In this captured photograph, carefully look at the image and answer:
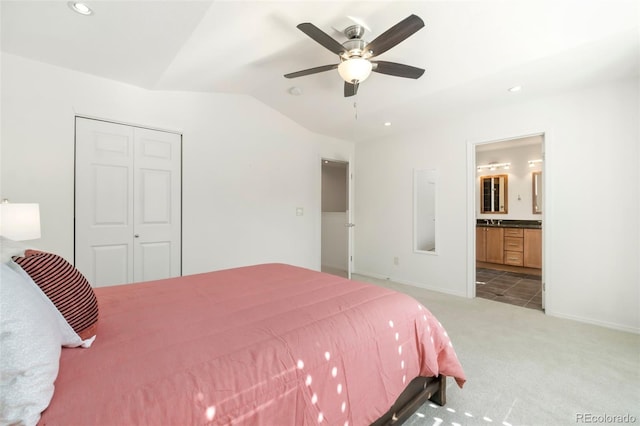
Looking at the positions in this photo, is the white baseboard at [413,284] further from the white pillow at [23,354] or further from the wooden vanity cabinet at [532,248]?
the white pillow at [23,354]

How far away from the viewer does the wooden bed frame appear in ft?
4.52

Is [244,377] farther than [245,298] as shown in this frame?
No

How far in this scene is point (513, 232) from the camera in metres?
5.08

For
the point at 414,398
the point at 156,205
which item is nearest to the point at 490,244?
the point at 414,398

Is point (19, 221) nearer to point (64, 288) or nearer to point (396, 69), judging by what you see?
point (64, 288)

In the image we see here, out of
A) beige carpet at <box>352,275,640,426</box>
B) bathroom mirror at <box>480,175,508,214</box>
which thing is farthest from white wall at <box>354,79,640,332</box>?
bathroom mirror at <box>480,175,508,214</box>

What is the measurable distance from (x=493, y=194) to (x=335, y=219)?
3.29m

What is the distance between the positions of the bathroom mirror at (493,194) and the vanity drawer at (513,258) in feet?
3.12

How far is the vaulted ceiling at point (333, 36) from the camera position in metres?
1.89

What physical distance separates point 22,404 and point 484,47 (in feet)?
10.4

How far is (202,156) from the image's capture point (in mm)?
3305

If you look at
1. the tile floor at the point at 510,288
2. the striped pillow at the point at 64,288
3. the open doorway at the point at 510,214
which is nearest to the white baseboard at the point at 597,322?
the tile floor at the point at 510,288

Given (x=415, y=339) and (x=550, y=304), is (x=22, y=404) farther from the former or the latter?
(x=550, y=304)

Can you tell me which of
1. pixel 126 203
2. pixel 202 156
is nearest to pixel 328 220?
pixel 202 156
